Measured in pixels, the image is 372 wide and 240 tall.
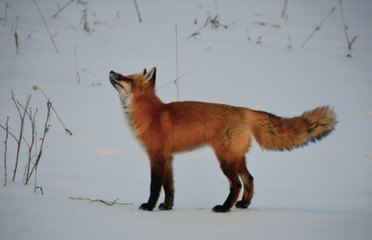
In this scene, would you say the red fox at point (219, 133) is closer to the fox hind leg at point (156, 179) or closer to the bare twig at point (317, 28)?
the fox hind leg at point (156, 179)

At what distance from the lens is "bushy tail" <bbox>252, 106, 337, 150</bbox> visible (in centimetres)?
620

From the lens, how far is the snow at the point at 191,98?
5199 mm

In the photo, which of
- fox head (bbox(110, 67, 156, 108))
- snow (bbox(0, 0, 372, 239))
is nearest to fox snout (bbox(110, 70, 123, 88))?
fox head (bbox(110, 67, 156, 108))

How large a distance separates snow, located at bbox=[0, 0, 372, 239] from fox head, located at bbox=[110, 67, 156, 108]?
112cm

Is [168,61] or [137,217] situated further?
→ [168,61]

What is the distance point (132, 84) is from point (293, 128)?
182cm

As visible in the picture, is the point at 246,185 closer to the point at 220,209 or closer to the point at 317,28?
the point at 220,209

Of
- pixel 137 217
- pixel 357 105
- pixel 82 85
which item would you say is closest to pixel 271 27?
pixel 357 105

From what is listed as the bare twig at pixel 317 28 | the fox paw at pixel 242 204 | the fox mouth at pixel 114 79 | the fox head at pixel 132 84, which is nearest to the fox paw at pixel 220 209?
the fox paw at pixel 242 204

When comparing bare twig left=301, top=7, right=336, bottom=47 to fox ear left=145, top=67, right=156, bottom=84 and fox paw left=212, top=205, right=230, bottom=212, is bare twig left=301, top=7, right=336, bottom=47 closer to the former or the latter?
fox ear left=145, top=67, right=156, bottom=84

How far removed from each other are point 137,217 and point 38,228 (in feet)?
3.40

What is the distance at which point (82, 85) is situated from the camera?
410 inches

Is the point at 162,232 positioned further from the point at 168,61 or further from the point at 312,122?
the point at 168,61

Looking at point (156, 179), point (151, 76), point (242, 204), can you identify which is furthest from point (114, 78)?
point (242, 204)
